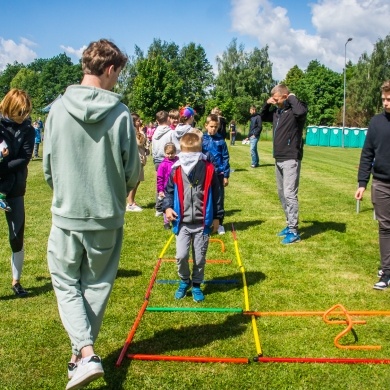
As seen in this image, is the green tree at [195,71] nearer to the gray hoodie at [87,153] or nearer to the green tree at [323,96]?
the green tree at [323,96]

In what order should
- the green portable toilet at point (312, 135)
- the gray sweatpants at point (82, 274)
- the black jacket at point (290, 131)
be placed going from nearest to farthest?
the gray sweatpants at point (82, 274)
the black jacket at point (290, 131)
the green portable toilet at point (312, 135)

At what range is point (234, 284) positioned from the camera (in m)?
5.84

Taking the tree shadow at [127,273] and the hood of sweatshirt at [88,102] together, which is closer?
the hood of sweatshirt at [88,102]

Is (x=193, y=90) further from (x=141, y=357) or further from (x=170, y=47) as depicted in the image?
(x=141, y=357)

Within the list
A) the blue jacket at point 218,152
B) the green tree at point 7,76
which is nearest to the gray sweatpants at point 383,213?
the blue jacket at point 218,152

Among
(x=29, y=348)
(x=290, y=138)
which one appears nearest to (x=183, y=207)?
(x=29, y=348)

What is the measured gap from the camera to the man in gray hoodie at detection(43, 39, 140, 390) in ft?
10.5

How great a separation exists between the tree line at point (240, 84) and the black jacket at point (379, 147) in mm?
37482

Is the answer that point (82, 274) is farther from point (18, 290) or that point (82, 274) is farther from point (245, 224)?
point (245, 224)

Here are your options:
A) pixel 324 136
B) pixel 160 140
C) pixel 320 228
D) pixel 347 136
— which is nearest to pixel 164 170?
pixel 160 140

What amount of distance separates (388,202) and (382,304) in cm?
116

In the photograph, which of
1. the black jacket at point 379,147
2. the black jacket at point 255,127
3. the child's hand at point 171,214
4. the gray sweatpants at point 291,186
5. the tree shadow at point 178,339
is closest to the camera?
the tree shadow at point 178,339

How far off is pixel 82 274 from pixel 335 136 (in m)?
39.6

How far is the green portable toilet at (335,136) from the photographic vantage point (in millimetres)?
40469
